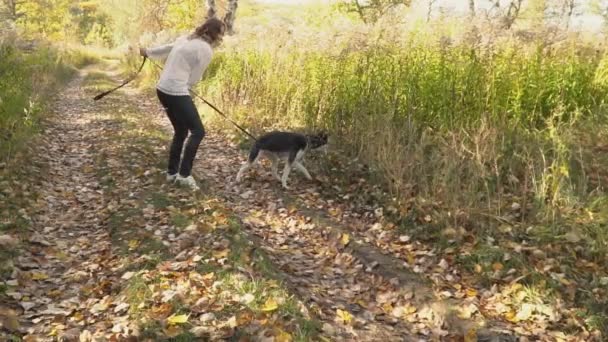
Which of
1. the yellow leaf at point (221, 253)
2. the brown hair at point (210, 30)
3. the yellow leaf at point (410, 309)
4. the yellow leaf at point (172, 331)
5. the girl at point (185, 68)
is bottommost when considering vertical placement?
the yellow leaf at point (410, 309)

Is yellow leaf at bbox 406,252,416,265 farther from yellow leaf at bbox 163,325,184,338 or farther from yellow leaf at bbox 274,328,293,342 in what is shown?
yellow leaf at bbox 163,325,184,338

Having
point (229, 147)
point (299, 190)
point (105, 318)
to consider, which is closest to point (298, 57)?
point (229, 147)

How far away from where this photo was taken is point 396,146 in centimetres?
640

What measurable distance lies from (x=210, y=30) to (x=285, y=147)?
6.61 feet

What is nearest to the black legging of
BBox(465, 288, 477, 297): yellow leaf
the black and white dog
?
the black and white dog

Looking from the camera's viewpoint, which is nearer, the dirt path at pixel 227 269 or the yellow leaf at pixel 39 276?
the dirt path at pixel 227 269

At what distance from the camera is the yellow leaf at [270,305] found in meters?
3.77

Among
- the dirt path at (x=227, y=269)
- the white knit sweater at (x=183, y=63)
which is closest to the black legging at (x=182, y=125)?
the white knit sweater at (x=183, y=63)

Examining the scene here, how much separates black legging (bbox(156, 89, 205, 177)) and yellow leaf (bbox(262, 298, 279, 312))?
11.1ft

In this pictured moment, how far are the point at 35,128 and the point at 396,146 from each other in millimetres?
6997

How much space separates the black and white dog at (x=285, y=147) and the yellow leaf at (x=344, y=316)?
11.3 ft

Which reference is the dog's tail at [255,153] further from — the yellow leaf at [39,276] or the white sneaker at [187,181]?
the yellow leaf at [39,276]

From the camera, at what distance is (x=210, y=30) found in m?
6.30

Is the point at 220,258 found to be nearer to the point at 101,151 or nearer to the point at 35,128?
the point at 101,151
